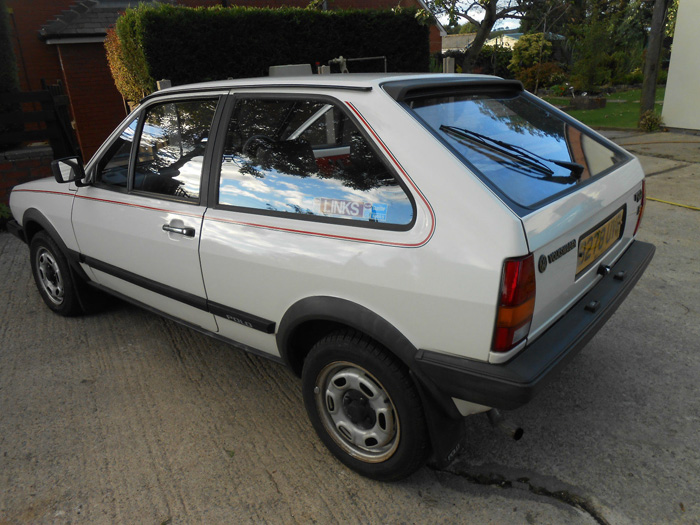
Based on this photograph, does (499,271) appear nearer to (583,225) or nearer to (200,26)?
(583,225)

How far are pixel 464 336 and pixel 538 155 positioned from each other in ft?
3.38

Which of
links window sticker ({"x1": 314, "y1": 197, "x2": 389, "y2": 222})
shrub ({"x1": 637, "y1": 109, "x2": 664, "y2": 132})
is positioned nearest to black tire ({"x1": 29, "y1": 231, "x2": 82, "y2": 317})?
links window sticker ({"x1": 314, "y1": 197, "x2": 389, "y2": 222})

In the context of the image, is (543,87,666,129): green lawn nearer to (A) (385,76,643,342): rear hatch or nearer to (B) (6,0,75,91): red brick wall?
(A) (385,76,643,342): rear hatch

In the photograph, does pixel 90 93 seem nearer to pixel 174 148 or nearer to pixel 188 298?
pixel 174 148

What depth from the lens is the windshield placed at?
209cm

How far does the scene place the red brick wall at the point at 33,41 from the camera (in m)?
13.9

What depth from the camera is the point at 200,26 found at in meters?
10.5

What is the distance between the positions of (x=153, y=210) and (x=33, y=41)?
14540mm

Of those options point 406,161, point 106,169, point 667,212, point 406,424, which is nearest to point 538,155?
point 406,161

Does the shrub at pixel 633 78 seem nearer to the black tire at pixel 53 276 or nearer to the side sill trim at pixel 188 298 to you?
the black tire at pixel 53 276

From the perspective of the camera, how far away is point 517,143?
2.43 m

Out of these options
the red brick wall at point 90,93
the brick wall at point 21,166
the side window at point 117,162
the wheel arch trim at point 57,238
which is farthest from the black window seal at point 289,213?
the red brick wall at point 90,93

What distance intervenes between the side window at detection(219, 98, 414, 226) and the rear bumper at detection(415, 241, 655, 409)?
56 centimetres

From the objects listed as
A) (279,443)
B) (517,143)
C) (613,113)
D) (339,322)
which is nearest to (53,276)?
(279,443)
